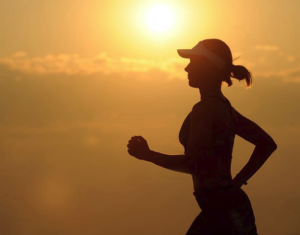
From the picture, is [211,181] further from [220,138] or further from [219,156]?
[220,138]

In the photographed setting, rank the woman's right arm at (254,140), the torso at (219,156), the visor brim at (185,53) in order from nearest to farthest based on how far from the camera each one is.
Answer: the torso at (219,156) → the visor brim at (185,53) → the woman's right arm at (254,140)

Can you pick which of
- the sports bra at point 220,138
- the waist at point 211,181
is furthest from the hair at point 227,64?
the waist at point 211,181

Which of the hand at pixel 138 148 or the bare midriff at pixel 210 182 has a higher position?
the hand at pixel 138 148

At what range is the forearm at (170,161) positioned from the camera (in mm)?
5930

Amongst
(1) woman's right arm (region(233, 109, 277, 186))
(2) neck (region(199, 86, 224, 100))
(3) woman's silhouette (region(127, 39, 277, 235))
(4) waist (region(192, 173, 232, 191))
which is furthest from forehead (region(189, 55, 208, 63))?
(4) waist (region(192, 173, 232, 191))

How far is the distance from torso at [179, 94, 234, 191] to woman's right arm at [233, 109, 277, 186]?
34 centimetres

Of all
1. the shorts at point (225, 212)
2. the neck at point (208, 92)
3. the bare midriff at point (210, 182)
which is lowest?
the shorts at point (225, 212)

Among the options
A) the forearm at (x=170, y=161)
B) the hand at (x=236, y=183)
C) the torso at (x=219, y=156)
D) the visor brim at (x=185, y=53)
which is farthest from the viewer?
the visor brim at (x=185, y=53)

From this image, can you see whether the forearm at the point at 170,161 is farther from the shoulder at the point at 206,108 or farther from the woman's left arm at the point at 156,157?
the shoulder at the point at 206,108

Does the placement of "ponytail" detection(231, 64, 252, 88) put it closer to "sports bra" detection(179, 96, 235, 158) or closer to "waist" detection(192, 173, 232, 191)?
"sports bra" detection(179, 96, 235, 158)

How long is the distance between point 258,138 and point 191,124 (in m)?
0.79

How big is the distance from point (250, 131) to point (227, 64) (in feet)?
1.82

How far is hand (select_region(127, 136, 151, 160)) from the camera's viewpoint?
602 centimetres

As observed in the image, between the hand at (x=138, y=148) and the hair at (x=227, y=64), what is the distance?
32.1 inches
